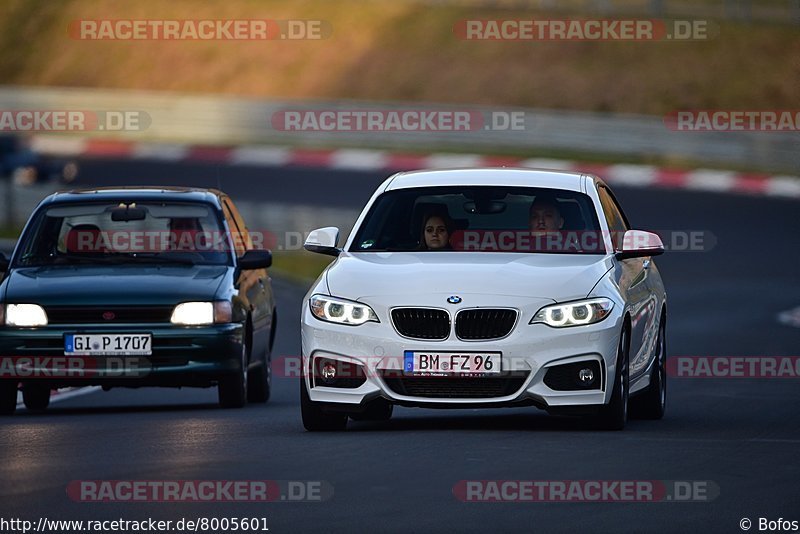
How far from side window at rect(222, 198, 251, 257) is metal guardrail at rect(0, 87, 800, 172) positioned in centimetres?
2238

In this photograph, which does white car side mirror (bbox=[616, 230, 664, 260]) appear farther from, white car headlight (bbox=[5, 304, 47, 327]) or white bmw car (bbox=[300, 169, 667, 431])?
white car headlight (bbox=[5, 304, 47, 327])

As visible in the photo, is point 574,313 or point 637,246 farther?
point 637,246

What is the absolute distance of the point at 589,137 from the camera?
134 ft

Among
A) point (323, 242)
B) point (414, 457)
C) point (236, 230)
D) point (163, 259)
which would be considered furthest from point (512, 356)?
point (236, 230)

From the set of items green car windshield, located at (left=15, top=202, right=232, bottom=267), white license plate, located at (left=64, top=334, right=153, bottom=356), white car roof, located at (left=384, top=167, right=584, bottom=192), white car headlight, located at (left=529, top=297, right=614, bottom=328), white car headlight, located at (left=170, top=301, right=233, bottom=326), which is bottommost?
white license plate, located at (left=64, top=334, right=153, bottom=356)

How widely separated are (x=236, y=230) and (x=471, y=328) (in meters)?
4.57

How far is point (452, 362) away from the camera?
10.7 m

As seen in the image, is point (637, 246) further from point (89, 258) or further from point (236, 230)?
point (89, 258)

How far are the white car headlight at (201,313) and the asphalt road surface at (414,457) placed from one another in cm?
65

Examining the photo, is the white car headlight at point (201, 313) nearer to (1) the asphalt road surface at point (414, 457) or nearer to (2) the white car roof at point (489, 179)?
(1) the asphalt road surface at point (414, 457)

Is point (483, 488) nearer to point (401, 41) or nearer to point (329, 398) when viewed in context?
point (329, 398)

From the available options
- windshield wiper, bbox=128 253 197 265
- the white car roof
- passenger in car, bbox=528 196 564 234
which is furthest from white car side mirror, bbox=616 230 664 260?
windshield wiper, bbox=128 253 197 265

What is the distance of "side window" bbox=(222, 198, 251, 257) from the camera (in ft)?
48.4

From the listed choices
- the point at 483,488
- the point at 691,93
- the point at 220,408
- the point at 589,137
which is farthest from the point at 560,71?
the point at 483,488
